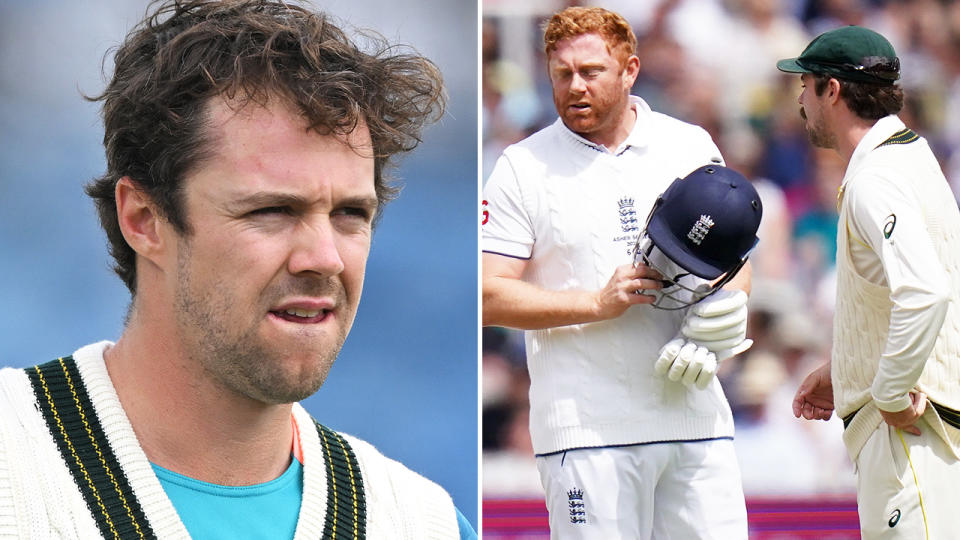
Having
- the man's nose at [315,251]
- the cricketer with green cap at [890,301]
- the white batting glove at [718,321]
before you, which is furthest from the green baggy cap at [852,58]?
the man's nose at [315,251]

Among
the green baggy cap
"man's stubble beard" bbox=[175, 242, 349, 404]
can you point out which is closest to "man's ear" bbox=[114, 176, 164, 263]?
"man's stubble beard" bbox=[175, 242, 349, 404]

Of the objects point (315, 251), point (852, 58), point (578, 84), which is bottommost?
point (315, 251)

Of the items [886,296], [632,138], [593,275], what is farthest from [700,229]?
[886,296]

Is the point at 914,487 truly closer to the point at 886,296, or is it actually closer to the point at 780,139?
the point at 886,296

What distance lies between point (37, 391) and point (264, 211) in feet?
1.10

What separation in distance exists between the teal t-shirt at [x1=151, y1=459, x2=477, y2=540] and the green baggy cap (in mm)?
2158

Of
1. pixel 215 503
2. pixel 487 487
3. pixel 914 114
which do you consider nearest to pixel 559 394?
pixel 487 487

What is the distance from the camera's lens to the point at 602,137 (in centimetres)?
313

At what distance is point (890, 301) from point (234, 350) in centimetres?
200

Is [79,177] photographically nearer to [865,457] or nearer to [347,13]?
[347,13]

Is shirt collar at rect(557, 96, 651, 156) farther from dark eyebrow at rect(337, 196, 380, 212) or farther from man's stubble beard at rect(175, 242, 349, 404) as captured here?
man's stubble beard at rect(175, 242, 349, 404)

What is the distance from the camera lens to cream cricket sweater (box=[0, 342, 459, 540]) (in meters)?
1.36

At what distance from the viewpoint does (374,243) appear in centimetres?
213

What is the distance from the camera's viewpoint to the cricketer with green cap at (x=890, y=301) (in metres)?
2.89
